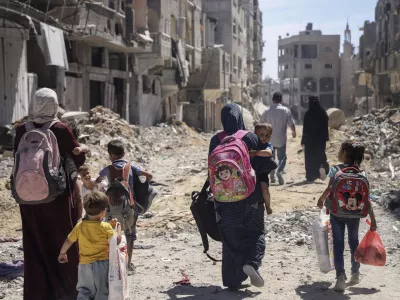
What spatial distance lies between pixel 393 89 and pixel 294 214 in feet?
113

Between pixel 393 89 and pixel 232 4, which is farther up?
pixel 232 4

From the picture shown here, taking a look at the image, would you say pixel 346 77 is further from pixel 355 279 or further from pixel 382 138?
pixel 355 279

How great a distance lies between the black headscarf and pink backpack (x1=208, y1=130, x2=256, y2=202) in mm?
6521

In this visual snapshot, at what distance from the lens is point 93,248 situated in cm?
400

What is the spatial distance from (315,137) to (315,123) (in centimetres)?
27

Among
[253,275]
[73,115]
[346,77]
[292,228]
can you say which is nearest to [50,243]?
[253,275]

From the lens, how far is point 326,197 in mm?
4945

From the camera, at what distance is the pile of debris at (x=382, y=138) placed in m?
13.4

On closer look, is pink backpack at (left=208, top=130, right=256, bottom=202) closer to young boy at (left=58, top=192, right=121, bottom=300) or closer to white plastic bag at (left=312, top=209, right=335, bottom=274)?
white plastic bag at (left=312, top=209, right=335, bottom=274)

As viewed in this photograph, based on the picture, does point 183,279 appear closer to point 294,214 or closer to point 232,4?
point 294,214

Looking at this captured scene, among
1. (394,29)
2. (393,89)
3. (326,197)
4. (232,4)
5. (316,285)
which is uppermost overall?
(232,4)

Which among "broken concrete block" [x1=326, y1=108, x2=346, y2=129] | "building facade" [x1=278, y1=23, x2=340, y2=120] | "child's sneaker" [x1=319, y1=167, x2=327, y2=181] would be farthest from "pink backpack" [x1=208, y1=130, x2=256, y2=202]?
"building facade" [x1=278, y1=23, x2=340, y2=120]

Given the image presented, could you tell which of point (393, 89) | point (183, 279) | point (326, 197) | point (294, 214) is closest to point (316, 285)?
point (326, 197)

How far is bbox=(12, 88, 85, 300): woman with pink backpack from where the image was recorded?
409cm
